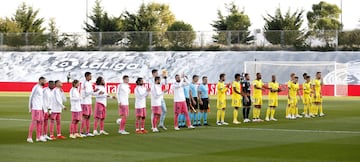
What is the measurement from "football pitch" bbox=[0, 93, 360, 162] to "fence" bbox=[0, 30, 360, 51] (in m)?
37.9

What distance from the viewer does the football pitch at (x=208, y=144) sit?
22969 millimetres

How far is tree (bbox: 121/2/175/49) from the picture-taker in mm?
80875

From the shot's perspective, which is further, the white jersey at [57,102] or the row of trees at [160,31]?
the row of trees at [160,31]

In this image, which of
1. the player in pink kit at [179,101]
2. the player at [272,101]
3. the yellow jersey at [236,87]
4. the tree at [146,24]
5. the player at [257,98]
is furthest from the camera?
the tree at [146,24]

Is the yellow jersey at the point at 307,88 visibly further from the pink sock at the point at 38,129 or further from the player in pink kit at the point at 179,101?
the pink sock at the point at 38,129

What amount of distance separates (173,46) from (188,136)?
51.0 meters

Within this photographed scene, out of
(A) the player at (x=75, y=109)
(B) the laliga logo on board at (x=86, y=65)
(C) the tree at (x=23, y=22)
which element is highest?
(C) the tree at (x=23, y=22)

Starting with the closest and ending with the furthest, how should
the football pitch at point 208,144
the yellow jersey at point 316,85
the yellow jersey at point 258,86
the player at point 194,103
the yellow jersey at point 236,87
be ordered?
the football pitch at point 208,144, the player at point 194,103, the yellow jersey at point 236,87, the yellow jersey at point 258,86, the yellow jersey at point 316,85

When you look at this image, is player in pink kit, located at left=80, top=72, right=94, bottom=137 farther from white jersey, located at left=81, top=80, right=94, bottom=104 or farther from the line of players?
the line of players

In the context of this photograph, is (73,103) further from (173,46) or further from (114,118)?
(173,46)

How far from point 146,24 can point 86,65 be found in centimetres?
2139

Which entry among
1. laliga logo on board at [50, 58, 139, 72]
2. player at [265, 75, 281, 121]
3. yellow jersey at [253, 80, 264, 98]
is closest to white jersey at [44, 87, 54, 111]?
yellow jersey at [253, 80, 264, 98]

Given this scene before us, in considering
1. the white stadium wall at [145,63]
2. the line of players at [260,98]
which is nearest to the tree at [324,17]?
the white stadium wall at [145,63]

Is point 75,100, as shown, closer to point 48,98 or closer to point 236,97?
point 48,98
